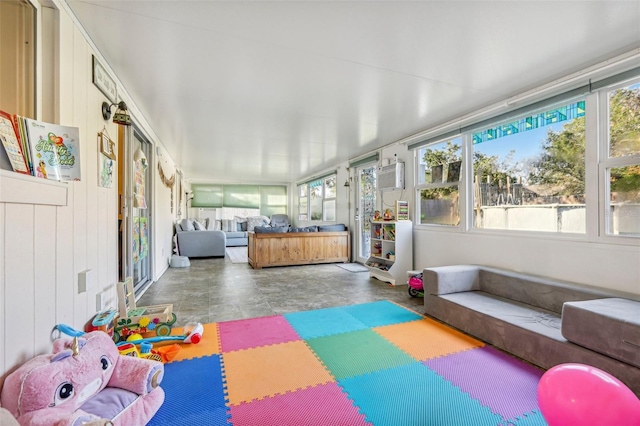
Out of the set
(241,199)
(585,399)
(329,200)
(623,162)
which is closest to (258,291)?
(585,399)

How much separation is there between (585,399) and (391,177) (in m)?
3.81

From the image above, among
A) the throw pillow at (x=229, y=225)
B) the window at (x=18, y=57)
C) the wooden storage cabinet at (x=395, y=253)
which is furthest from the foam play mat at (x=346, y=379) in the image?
the throw pillow at (x=229, y=225)

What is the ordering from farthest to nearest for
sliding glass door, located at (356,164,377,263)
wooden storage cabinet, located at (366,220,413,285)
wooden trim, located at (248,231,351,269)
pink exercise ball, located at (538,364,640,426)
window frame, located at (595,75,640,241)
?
sliding glass door, located at (356,164,377,263)
wooden trim, located at (248,231,351,269)
wooden storage cabinet, located at (366,220,413,285)
window frame, located at (595,75,640,241)
pink exercise ball, located at (538,364,640,426)

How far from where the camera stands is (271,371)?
1.93 m

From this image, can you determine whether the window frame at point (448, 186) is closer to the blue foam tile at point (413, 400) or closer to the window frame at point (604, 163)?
the window frame at point (604, 163)

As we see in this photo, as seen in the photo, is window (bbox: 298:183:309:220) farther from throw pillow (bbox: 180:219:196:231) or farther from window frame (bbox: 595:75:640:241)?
window frame (bbox: 595:75:640:241)

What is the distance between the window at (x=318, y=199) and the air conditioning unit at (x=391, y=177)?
2.26m

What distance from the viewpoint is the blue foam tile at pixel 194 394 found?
1480 millimetres

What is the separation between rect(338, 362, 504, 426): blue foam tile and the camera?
1473mm

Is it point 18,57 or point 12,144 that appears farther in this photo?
point 18,57

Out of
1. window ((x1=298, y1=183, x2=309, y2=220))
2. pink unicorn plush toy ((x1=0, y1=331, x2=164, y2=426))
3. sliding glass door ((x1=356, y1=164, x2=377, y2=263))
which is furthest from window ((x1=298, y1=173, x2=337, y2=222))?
pink unicorn plush toy ((x1=0, y1=331, x2=164, y2=426))

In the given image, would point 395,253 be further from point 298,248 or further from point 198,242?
point 198,242

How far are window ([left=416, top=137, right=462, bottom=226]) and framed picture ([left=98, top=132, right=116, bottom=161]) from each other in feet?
12.4

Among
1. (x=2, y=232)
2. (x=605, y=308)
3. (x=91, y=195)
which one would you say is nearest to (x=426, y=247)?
(x=605, y=308)
